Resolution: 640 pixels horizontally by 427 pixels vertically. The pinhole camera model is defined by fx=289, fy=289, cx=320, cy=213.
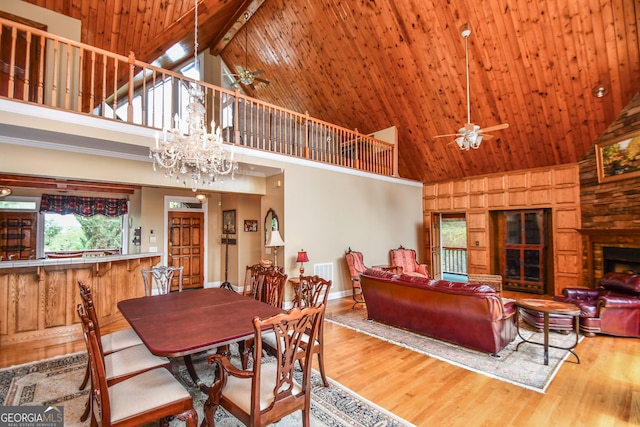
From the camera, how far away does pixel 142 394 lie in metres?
1.76

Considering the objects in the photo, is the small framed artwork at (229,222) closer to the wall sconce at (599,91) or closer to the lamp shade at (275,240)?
the lamp shade at (275,240)

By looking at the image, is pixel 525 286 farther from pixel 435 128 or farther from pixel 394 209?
pixel 435 128

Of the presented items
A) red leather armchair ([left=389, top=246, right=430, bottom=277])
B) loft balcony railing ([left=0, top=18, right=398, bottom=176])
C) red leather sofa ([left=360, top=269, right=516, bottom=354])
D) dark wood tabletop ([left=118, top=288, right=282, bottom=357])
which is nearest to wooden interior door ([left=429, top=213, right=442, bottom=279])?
red leather armchair ([left=389, top=246, right=430, bottom=277])

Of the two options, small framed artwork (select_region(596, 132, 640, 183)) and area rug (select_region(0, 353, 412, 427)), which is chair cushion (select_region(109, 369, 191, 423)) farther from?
small framed artwork (select_region(596, 132, 640, 183))

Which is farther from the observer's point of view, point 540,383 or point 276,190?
point 276,190

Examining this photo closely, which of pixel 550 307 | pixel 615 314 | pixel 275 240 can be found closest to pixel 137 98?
pixel 275 240

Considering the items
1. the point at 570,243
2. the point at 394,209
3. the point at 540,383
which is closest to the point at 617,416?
the point at 540,383

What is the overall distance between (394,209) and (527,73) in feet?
12.8

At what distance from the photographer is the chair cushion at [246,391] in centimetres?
170

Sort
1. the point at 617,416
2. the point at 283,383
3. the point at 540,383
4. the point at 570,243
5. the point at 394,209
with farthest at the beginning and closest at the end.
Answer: the point at 394,209, the point at 570,243, the point at 540,383, the point at 617,416, the point at 283,383

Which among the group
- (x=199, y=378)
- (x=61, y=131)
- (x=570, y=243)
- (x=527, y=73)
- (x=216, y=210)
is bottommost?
(x=199, y=378)

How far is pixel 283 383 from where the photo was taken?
6.08 feet

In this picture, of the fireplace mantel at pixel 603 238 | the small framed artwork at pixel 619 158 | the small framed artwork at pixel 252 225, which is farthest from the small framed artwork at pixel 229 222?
the small framed artwork at pixel 619 158

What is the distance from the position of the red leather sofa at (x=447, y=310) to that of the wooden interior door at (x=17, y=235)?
25.7 feet
